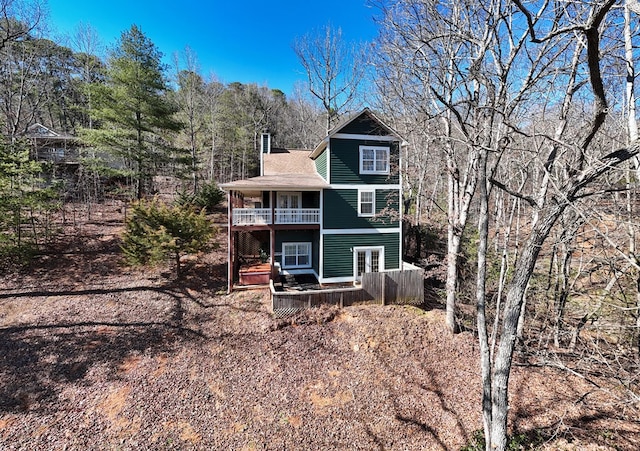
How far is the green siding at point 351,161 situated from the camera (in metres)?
12.8

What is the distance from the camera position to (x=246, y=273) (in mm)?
12219

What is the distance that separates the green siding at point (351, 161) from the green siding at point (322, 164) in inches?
22.4

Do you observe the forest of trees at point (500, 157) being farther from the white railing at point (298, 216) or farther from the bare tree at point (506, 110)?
the white railing at point (298, 216)

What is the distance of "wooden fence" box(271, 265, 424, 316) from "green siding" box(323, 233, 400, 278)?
6.49ft

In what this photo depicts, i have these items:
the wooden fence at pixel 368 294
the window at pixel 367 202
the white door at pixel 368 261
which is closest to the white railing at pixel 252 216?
the wooden fence at pixel 368 294

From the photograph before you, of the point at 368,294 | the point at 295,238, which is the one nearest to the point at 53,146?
the point at 295,238

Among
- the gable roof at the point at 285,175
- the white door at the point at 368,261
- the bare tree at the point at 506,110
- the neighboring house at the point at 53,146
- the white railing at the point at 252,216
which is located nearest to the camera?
the bare tree at the point at 506,110

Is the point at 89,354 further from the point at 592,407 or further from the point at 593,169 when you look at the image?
the point at 592,407

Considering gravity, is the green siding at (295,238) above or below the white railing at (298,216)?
below

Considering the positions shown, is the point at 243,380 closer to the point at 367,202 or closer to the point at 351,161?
the point at 367,202

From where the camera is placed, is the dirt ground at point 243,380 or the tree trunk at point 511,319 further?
the dirt ground at point 243,380

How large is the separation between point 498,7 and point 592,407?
388 inches

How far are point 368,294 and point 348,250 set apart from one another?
8.44ft

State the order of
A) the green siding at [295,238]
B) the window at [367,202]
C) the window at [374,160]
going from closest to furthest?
the window at [374,160] → the window at [367,202] → the green siding at [295,238]
